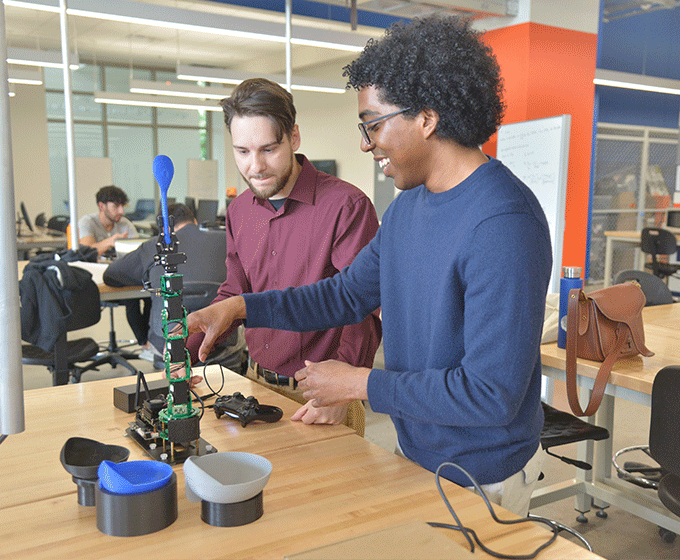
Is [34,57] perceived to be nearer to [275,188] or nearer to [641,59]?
[275,188]

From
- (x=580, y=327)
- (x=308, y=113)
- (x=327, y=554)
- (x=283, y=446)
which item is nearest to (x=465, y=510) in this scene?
(x=327, y=554)

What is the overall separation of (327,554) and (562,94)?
5.94 metres

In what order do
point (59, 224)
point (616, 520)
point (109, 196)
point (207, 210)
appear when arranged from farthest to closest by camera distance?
point (207, 210), point (59, 224), point (109, 196), point (616, 520)

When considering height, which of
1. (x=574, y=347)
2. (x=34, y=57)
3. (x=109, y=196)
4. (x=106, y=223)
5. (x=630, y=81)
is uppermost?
(x=34, y=57)

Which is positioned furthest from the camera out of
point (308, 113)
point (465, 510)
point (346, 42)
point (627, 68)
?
point (308, 113)

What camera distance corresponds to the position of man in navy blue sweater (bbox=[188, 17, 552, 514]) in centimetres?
102

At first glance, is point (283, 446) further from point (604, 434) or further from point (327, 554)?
point (604, 434)

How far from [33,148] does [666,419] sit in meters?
12.6

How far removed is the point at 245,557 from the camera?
887mm

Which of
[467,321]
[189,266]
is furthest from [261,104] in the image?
[189,266]

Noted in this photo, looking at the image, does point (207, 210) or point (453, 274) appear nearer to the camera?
point (453, 274)

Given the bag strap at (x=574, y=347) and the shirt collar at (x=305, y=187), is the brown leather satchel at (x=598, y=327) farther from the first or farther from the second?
the shirt collar at (x=305, y=187)

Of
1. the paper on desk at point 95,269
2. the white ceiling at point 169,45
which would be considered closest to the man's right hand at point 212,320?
the paper on desk at point 95,269

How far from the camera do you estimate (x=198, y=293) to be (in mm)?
3496
